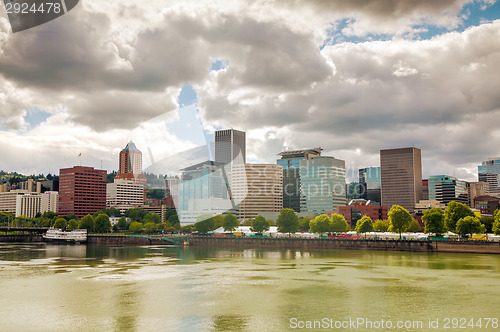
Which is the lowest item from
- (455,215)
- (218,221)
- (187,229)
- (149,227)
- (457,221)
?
(187,229)

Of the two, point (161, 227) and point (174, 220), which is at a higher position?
point (174, 220)

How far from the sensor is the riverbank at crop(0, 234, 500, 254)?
70625 mm

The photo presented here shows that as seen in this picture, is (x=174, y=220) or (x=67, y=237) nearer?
(x=67, y=237)

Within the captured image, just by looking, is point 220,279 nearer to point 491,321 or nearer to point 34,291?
point 34,291

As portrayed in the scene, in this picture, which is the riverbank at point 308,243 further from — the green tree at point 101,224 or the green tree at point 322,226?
the green tree at point 101,224

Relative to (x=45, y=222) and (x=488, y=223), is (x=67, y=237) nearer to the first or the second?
(x=45, y=222)

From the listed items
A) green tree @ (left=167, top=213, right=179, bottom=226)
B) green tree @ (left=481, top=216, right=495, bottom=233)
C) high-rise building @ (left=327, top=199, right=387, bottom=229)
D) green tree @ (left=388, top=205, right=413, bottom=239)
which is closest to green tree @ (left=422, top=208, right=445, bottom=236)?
green tree @ (left=388, top=205, right=413, bottom=239)

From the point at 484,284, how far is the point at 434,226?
1789 inches

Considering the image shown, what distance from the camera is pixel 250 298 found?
33438 mm

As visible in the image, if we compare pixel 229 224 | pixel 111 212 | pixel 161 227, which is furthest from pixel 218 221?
pixel 111 212

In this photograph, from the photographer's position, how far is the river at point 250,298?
1043 inches

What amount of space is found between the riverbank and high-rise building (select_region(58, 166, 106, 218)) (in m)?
57.3

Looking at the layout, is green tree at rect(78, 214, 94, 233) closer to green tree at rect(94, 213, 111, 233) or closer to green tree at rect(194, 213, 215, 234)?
green tree at rect(94, 213, 111, 233)

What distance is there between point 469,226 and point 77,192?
6310 inches
